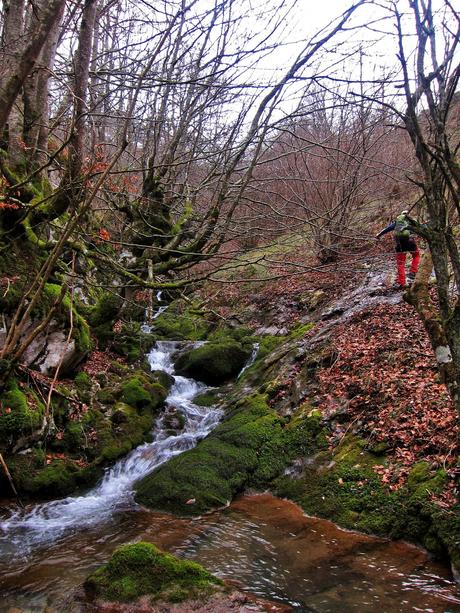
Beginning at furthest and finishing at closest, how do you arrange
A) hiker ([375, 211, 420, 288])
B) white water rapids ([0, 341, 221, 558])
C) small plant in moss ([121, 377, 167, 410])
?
hiker ([375, 211, 420, 288]) → small plant in moss ([121, 377, 167, 410]) → white water rapids ([0, 341, 221, 558])

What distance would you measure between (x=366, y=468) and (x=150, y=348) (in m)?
8.52

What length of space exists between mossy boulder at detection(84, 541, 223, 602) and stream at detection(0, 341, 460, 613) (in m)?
0.30

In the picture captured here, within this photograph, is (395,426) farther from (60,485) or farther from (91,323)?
(91,323)

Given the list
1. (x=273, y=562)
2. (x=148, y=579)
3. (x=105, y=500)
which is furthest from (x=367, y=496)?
(x=105, y=500)

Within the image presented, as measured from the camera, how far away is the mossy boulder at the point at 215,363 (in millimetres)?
11672

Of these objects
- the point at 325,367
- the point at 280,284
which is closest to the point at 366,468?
the point at 325,367

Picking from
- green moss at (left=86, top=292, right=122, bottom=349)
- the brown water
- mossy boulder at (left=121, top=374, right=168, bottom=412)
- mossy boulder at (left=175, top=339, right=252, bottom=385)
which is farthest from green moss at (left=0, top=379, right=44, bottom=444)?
mossy boulder at (left=175, top=339, right=252, bottom=385)

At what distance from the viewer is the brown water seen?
13.0 feet

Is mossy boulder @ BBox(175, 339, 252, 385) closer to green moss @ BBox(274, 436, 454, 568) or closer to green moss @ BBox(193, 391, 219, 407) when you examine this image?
green moss @ BBox(193, 391, 219, 407)

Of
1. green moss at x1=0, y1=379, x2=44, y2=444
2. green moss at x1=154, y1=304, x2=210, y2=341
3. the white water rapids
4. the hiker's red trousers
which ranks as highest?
the hiker's red trousers

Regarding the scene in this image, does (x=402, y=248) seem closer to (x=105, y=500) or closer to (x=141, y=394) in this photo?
(x=141, y=394)

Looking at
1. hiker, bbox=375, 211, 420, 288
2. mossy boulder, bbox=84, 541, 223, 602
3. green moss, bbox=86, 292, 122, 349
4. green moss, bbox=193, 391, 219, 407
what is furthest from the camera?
green moss, bbox=193, 391, 219, 407

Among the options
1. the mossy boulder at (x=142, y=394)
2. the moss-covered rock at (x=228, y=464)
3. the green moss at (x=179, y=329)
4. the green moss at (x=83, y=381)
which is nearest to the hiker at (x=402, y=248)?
the moss-covered rock at (x=228, y=464)

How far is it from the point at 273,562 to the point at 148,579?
144 centimetres
